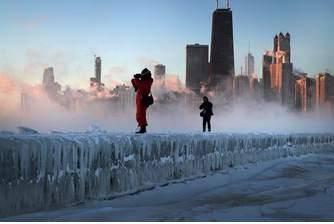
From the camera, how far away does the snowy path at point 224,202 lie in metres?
6.23

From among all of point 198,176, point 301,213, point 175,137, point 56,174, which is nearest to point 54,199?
point 56,174

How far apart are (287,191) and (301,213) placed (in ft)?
7.51

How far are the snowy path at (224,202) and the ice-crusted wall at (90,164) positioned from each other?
20 cm

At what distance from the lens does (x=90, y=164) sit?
298 inches

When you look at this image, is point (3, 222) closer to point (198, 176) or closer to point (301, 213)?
point (301, 213)

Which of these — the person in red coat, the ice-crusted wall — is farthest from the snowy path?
the person in red coat

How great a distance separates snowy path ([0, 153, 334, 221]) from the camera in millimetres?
6234

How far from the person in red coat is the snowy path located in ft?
5.59

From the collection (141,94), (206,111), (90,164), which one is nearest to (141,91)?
(141,94)

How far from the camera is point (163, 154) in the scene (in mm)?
9664

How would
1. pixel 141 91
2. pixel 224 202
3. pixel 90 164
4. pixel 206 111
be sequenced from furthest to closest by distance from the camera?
pixel 206 111 → pixel 141 91 → pixel 224 202 → pixel 90 164

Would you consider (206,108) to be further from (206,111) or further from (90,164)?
(90,164)

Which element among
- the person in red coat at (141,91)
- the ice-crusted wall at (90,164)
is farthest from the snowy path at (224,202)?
the person in red coat at (141,91)

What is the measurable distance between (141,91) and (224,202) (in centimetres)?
426
